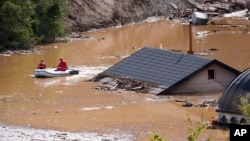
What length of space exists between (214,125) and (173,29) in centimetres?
3159

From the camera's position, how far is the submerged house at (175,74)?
2917 cm

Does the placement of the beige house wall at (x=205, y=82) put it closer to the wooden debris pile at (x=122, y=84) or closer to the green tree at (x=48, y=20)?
the wooden debris pile at (x=122, y=84)

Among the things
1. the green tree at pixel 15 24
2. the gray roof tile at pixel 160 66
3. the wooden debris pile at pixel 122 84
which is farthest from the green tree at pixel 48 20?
the wooden debris pile at pixel 122 84

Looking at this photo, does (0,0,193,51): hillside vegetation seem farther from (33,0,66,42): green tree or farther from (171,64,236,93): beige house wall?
(171,64,236,93): beige house wall

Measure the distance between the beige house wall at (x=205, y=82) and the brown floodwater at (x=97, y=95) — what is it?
21.6 inches

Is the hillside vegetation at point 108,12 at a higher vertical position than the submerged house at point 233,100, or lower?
higher

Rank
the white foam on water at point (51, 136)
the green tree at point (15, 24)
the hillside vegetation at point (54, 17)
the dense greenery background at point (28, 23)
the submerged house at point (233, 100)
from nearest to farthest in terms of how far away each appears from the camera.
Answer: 1. the white foam on water at point (51, 136)
2. the submerged house at point (233, 100)
3. the green tree at point (15, 24)
4. the dense greenery background at point (28, 23)
5. the hillside vegetation at point (54, 17)

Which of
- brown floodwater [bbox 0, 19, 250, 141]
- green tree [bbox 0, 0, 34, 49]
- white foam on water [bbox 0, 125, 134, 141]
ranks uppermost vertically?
green tree [bbox 0, 0, 34, 49]

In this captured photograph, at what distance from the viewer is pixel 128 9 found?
59.5 metres

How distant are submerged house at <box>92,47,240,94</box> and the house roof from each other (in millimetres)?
5962

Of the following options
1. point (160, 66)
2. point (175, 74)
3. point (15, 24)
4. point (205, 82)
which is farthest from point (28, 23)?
point (205, 82)

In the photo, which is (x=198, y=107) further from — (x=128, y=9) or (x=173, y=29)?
(x=128, y=9)

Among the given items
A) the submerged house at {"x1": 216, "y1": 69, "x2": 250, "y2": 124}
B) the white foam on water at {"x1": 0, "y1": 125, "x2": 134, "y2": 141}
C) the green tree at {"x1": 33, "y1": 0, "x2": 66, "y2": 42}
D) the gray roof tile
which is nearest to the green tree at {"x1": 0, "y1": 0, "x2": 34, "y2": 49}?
the green tree at {"x1": 33, "y1": 0, "x2": 66, "y2": 42}

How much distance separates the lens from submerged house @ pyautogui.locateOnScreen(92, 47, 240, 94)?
95.7 feet
